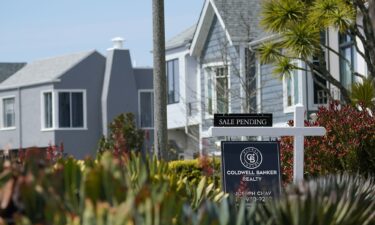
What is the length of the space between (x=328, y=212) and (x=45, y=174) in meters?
2.13

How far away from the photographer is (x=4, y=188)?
6.77 meters

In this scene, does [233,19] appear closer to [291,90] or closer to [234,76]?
[234,76]

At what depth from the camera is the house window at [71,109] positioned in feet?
177

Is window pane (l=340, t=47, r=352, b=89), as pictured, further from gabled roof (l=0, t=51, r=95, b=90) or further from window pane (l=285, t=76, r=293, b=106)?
gabled roof (l=0, t=51, r=95, b=90)

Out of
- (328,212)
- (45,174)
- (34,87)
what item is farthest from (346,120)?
(34,87)

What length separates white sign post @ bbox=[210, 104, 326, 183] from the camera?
14516 millimetres

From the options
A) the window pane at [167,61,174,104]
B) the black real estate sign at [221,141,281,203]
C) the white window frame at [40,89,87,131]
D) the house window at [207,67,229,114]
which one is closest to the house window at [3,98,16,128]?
the white window frame at [40,89,87,131]

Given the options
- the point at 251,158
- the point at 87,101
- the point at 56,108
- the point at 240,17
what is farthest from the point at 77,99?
the point at 251,158

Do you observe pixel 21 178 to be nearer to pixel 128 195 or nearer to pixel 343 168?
pixel 128 195

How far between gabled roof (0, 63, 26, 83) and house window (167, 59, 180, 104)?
66.9 ft

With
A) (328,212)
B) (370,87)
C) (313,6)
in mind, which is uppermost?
(313,6)

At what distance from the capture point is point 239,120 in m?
14.9

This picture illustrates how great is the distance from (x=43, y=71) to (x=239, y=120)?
138 feet

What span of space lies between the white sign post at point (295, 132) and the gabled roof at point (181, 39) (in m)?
26.2
